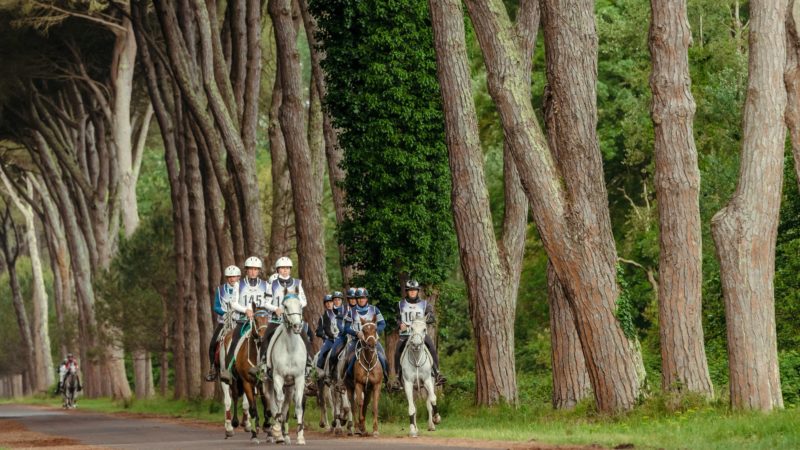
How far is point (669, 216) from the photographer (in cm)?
2384

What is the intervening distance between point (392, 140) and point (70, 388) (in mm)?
30330

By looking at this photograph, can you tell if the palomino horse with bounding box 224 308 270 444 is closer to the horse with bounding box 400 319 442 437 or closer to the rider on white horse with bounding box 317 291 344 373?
the rider on white horse with bounding box 317 291 344 373

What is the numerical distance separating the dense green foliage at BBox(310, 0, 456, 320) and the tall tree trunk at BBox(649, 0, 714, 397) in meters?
8.51

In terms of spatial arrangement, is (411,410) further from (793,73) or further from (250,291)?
(793,73)

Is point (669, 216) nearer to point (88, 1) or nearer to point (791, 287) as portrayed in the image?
point (791, 287)

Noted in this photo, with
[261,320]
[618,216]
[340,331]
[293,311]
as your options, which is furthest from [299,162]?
[618,216]

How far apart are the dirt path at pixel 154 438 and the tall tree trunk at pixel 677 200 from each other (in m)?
4.04

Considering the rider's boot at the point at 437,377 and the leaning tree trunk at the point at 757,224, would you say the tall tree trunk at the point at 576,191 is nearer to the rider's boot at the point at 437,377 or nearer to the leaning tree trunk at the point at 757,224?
the leaning tree trunk at the point at 757,224

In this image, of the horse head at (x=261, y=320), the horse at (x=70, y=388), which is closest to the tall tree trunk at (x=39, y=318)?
the horse at (x=70, y=388)

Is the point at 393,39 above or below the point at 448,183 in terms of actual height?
above

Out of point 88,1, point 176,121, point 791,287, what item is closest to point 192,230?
point 176,121

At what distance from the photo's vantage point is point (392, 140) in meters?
31.6

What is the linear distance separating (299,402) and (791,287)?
55.0ft

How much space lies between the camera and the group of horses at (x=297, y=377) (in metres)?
24.0
